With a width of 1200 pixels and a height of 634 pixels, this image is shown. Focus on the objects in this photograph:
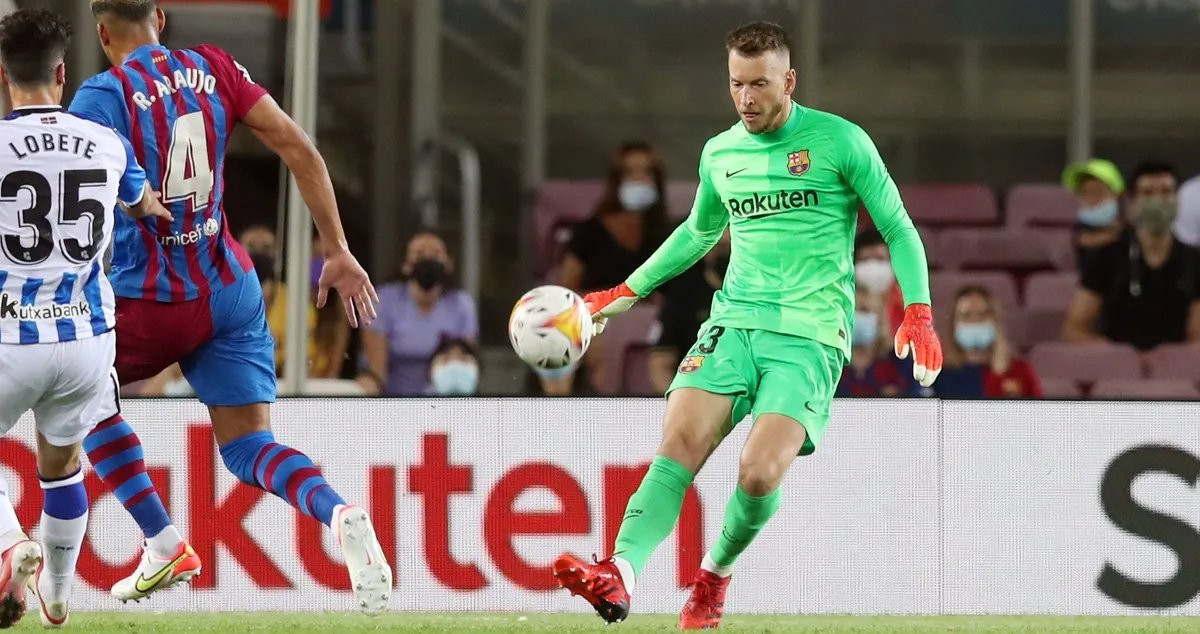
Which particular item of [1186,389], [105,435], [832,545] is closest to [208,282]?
[105,435]

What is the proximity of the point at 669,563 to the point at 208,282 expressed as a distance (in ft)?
7.70

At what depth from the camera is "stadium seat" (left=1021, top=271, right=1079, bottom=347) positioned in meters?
9.24

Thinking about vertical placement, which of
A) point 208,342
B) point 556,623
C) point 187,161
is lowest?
point 556,623

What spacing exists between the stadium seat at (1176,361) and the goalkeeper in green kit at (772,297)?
3817 millimetres

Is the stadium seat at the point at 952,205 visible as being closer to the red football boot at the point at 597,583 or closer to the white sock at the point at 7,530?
the red football boot at the point at 597,583

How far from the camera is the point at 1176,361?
8.78 m

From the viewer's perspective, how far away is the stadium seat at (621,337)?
8805mm

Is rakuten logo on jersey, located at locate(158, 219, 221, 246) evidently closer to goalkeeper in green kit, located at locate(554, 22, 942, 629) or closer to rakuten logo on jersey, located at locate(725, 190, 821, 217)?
goalkeeper in green kit, located at locate(554, 22, 942, 629)

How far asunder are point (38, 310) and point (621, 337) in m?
4.48

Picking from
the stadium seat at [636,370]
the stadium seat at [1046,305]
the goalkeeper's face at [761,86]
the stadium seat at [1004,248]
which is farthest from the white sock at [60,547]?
the stadium seat at [1004,248]

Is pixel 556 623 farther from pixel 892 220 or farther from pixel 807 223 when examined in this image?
pixel 892 220

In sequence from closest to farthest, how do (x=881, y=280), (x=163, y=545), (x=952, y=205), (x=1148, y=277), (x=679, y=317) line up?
(x=163, y=545) → (x=679, y=317) → (x=881, y=280) → (x=1148, y=277) → (x=952, y=205)

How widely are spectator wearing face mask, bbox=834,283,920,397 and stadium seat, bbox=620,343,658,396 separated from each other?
1.01 metres

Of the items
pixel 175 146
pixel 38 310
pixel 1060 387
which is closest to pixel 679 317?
pixel 1060 387
